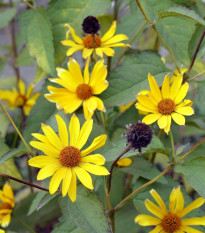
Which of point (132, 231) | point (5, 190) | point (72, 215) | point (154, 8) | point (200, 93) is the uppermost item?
point (154, 8)

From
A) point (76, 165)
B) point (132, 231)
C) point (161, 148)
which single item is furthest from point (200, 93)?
point (132, 231)

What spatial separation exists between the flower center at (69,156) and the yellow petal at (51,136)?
0.05ft

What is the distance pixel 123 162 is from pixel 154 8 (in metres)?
0.33

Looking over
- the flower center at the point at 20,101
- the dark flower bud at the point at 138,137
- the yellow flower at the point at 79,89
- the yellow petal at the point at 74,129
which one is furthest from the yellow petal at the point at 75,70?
the flower center at the point at 20,101

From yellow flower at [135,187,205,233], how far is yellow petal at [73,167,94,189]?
0.41 feet

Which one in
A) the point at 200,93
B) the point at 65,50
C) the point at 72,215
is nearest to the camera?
the point at 72,215

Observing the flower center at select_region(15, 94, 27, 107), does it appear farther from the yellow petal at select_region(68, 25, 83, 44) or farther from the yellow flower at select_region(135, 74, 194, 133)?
the yellow flower at select_region(135, 74, 194, 133)

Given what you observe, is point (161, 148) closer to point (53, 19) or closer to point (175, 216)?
point (175, 216)

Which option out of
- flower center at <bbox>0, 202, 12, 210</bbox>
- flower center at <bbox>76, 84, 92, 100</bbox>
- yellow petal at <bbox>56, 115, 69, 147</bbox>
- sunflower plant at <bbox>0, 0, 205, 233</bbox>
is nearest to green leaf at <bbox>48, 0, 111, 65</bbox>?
sunflower plant at <bbox>0, 0, 205, 233</bbox>

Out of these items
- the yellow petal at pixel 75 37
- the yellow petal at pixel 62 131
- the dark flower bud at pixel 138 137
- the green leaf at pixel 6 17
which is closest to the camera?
the dark flower bud at pixel 138 137

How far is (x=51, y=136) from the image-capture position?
687 millimetres

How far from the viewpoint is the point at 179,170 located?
66cm

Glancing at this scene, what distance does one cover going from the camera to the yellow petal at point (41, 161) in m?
0.65

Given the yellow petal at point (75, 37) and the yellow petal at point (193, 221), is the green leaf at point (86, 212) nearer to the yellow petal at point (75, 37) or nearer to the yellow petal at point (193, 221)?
the yellow petal at point (193, 221)
